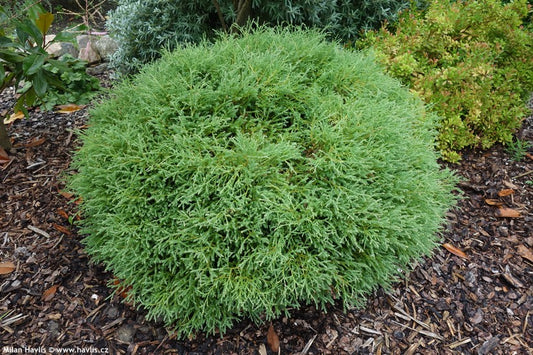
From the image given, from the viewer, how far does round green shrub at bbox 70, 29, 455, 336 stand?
172 centimetres

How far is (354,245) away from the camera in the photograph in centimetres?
188

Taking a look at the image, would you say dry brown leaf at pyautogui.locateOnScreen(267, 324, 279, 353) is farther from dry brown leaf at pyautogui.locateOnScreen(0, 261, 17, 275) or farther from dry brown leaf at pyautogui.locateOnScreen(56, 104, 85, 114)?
dry brown leaf at pyautogui.locateOnScreen(56, 104, 85, 114)

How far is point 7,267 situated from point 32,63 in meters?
1.22

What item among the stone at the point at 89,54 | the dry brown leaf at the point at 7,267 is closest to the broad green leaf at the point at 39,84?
the dry brown leaf at the point at 7,267

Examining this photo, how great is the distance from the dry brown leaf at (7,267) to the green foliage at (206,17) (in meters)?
2.09

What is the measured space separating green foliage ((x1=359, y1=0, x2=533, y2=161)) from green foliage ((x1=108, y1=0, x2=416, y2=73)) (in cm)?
36

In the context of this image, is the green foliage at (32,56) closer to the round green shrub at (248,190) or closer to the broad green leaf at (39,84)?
the broad green leaf at (39,84)

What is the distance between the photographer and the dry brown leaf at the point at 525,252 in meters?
2.58

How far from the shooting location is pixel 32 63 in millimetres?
2387

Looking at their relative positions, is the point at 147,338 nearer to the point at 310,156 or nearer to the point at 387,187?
the point at 310,156

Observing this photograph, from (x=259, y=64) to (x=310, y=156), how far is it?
0.57 m

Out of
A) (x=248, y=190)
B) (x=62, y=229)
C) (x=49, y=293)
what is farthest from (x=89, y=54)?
(x=248, y=190)

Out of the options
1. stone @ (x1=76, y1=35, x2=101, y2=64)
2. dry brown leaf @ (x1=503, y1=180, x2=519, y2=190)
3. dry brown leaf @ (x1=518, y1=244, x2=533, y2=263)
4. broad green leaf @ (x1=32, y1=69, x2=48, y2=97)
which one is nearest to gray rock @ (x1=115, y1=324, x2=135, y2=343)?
broad green leaf @ (x1=32, y1=69, x2=48, y2=97)

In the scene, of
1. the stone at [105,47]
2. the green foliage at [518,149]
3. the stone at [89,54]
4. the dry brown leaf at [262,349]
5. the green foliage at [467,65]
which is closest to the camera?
the dry brown leaf at [262,349]
